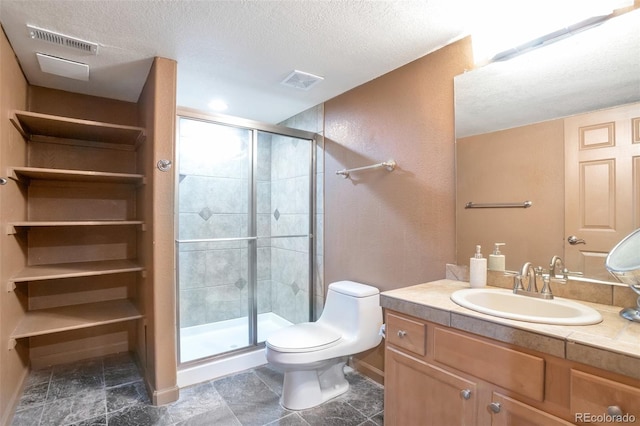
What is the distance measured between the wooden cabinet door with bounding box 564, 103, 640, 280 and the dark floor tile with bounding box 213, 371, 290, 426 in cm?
179

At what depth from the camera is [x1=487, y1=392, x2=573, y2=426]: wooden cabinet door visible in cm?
95

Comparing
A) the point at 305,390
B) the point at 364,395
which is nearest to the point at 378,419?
the point at 364,395

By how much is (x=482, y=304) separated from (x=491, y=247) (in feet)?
1.09

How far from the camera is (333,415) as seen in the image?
6.27 ft

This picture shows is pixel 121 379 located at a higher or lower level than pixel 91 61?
lower

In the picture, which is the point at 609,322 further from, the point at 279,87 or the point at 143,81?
the point at 143,81

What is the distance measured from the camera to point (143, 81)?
2.42 metres

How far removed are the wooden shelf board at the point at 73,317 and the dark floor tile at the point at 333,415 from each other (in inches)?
55.8

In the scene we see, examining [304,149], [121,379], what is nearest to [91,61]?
[304,149]

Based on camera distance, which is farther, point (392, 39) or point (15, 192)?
point (15, 192)

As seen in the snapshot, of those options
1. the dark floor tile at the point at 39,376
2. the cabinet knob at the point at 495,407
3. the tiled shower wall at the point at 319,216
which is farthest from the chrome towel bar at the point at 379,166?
the dark floor tile at the point at 39,376

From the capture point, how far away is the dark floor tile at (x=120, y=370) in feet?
7.65

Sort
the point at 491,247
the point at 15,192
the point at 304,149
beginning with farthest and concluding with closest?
1. the point at 304,149
2. the point at 15,192
3. the point at 491,247

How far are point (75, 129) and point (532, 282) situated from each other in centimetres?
301
